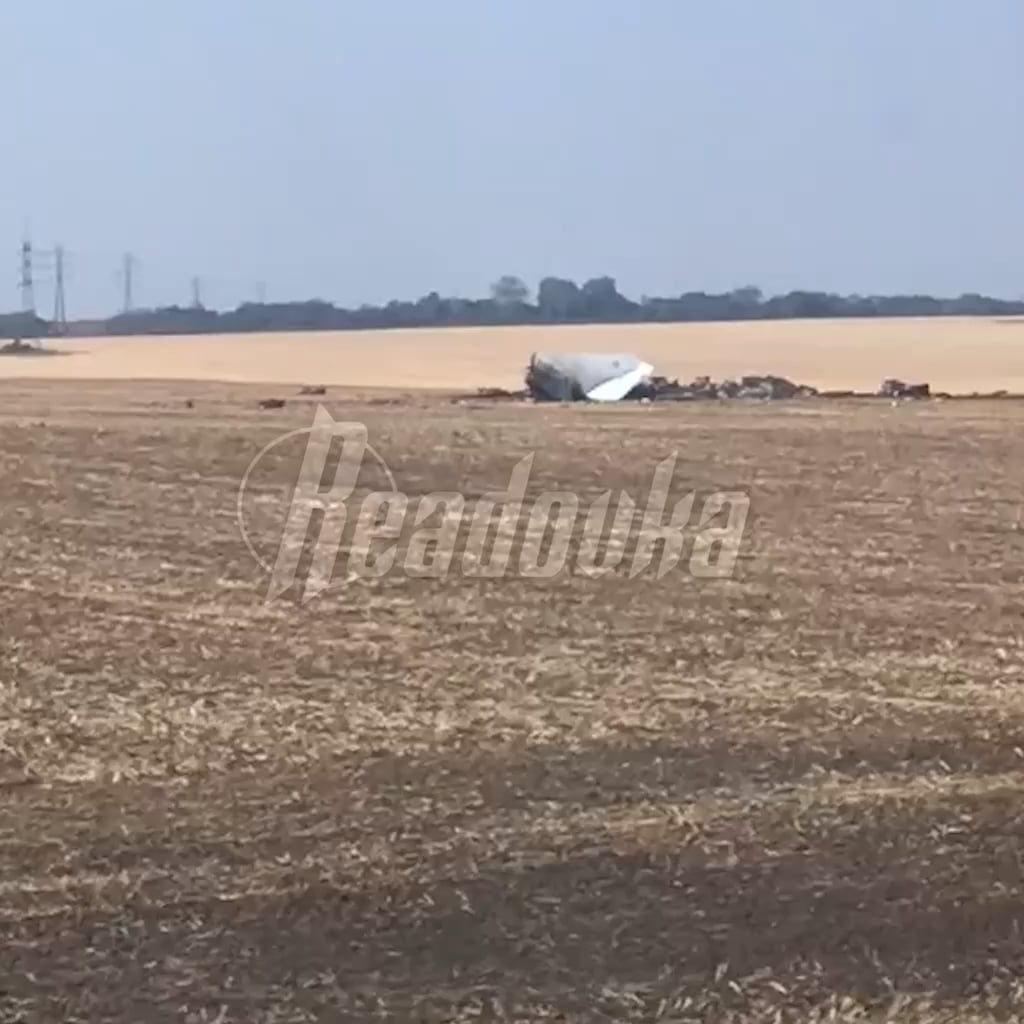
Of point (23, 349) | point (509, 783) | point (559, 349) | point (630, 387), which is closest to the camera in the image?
point (509, 783)

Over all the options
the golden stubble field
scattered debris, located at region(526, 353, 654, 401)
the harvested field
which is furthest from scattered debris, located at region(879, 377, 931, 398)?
the harvested field

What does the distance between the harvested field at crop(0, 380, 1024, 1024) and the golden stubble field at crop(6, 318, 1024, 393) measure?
12522 millimetres

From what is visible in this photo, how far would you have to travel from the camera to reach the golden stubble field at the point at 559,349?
2333cm

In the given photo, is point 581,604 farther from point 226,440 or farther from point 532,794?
point 226,440

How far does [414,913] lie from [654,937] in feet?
2.28

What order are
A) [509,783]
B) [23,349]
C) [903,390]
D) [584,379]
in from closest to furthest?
[509,783] < [584,379] < [903,390] < [23,349]

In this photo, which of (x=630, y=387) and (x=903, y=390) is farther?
(x=903, y=390)

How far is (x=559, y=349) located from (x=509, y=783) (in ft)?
76.7

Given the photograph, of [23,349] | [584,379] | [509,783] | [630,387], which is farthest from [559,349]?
[509,783]

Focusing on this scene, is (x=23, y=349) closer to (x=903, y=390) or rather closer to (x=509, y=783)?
(x=903, y=390)

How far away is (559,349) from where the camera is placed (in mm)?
28844

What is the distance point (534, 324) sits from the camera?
39031 mm

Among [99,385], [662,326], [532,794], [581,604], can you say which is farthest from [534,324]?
[532,794]

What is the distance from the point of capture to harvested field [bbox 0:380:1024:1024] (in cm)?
458
